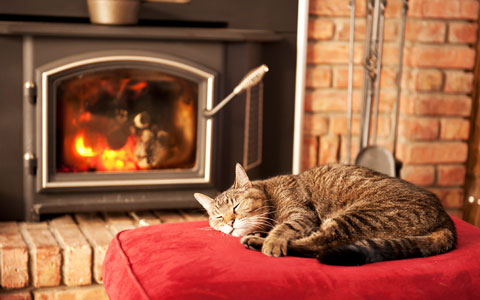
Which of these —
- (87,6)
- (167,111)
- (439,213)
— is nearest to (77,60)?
(87,6)

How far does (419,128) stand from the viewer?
2422mm

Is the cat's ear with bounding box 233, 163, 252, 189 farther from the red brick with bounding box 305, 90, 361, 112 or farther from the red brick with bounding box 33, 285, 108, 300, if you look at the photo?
the red brick with bounding box 305, 90, 361, 112

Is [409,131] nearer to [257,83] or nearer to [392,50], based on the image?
[392,50]

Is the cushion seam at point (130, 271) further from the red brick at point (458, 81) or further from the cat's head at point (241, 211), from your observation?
the red brick at point (458, 81)

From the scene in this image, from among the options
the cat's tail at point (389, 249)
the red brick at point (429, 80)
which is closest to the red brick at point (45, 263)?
the cat's tail at point (389, 249)

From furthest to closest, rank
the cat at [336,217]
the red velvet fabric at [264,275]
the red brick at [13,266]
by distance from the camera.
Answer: the red brick at [13,266] → the cat at [336,217] → the red velvet fabric at [264,275]

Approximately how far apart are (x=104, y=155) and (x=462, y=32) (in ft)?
4.58

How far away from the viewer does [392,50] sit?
2.42m

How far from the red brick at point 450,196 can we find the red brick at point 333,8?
759 millimetres

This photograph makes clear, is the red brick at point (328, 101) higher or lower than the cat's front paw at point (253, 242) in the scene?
higher

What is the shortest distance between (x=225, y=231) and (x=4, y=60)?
1.03 metres

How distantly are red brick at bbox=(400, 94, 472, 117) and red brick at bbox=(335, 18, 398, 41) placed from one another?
242 millimetres

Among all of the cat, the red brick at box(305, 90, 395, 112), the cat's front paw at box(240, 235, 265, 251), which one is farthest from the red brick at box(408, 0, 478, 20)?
the cat's front paw at box(240, 235, 265, 251)

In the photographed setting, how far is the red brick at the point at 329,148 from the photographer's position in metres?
2.45
